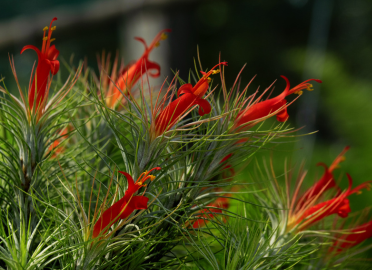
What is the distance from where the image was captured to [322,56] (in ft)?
6.97

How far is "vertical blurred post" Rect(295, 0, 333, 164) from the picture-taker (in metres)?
1.85

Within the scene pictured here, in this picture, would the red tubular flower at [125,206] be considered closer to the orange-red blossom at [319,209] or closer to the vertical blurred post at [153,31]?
the orange-red blossom at [319,209]

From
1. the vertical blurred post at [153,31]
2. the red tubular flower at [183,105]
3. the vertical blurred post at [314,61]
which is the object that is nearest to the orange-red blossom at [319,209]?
the red tubular flower at [183,105]

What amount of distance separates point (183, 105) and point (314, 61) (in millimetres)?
2091

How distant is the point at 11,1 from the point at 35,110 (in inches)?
75.1

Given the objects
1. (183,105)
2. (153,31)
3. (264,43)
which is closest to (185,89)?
(183,105)

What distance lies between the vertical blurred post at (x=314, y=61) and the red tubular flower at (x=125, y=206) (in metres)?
1.67

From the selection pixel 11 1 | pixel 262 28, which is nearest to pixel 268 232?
pixel 11 1

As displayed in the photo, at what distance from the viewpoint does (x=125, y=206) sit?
0.66ft

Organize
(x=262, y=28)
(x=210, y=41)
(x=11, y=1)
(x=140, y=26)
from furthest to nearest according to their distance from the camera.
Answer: (x=210, y=41)
(x=262, y=28)
(x=11, y=1)
(x=140, y=26)

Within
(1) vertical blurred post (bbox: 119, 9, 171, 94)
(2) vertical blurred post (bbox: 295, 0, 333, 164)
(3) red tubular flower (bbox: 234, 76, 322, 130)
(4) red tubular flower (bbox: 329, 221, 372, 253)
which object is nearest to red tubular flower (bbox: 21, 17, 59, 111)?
(3) red tubular flower (bbox: 234, 76, 322, 130)

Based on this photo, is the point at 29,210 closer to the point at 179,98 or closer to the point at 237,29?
the point at 179,98

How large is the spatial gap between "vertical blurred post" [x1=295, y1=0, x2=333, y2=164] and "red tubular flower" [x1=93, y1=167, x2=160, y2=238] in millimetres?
1669

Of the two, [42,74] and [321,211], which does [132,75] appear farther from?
[321,211]
